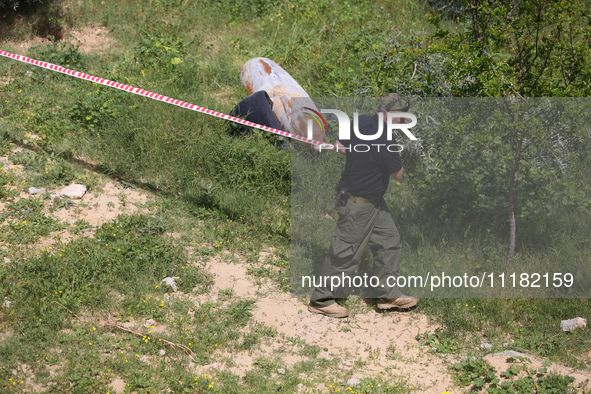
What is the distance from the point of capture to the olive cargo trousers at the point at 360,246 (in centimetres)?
493

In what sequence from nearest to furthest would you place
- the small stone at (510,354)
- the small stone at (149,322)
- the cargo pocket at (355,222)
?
the small stone at (510,354)
the small stone at (149,322)
the cargo pocket at (355,222)

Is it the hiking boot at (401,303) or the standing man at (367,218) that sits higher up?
the standing man at (367,218)

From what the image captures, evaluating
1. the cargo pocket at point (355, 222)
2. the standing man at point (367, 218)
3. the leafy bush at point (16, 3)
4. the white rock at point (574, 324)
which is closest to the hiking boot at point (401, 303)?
the standing man at point (367, 218)

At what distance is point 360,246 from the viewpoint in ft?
16.3

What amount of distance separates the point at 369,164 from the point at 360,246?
71 centimetres

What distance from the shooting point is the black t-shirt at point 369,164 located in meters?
4.80

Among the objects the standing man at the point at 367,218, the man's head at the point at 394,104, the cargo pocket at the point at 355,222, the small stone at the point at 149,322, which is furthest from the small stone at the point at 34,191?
the man's head at the point at 394,104

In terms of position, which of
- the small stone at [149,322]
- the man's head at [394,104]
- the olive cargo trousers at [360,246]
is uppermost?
the man's head at [394,104]

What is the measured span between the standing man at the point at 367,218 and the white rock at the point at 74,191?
2.78 meters

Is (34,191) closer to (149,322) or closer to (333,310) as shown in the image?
(149,322)

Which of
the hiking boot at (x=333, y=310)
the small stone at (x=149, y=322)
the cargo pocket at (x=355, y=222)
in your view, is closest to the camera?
the small stone at (x=149, y=322)

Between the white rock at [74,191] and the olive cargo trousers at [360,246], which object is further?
the white rock at [74,191]

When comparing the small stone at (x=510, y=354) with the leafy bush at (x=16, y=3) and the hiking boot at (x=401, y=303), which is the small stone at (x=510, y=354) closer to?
the hiking boot at (x=401, y=303)

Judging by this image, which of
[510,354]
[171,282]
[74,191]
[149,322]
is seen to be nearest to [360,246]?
[510,354]
